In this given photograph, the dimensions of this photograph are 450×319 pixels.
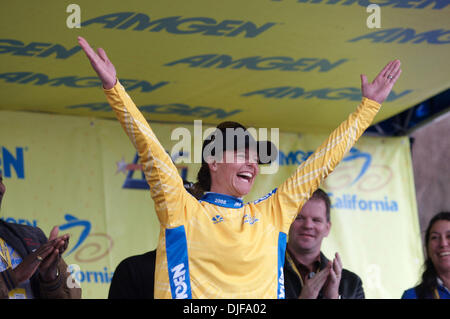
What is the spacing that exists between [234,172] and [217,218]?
237mm

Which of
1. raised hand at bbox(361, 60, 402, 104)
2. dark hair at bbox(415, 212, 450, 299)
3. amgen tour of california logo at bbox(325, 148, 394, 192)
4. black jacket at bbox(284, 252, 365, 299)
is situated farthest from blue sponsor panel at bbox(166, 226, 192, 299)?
amgen tour of california logo at bbox(325, 148, 394, 192)

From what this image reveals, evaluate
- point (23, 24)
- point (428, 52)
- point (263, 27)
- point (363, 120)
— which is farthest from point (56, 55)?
point (428, 52)

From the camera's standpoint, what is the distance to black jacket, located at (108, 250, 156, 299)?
129 inches

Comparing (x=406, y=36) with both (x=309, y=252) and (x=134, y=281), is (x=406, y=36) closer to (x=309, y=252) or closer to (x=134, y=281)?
(x=309, y=252)

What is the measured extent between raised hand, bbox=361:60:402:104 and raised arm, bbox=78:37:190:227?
92 centimetres

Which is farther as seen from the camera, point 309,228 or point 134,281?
point 309,228

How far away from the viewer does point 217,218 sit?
8.97ft

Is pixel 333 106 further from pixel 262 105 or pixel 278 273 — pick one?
pixel 278 273

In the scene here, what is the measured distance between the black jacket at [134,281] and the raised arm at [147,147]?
2.26 feet

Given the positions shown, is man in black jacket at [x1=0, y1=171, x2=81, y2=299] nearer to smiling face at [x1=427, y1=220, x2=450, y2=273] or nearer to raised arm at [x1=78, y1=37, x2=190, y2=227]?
raised arm at [x1=78, y1=37, x2=190, y2=227]

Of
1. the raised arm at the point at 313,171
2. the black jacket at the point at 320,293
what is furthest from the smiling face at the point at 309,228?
the raised arm at the point at 313,171

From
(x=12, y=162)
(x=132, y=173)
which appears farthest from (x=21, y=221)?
(x=132, y=173)

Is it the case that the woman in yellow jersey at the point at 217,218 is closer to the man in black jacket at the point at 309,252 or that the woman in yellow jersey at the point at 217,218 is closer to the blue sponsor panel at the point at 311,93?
the man in black jacket at the point at 309,252

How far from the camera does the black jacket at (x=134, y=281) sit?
10.7 ft
